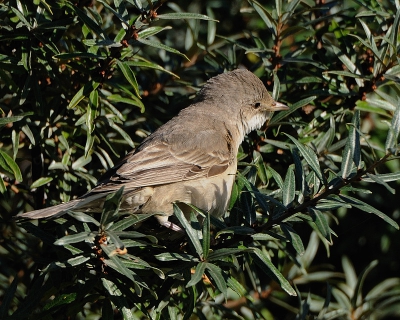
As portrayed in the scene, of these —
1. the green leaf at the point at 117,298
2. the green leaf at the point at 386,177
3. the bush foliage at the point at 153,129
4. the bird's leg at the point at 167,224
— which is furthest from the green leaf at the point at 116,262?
the bird's leg at the point at 167,224

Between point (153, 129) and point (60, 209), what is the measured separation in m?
1.29

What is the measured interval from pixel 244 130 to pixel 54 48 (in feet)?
6.25

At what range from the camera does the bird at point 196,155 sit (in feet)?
14.2

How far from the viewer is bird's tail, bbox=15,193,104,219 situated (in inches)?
141

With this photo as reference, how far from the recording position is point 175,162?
4.77 meters

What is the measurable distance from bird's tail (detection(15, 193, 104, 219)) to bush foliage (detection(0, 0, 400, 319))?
0.41 ft

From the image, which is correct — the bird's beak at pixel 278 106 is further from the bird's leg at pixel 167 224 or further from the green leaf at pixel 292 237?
the green leaf at pixel 292 237

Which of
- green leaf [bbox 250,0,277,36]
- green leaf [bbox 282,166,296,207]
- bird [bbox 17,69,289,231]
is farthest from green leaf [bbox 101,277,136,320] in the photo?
green leaf [bbox 250,0,277,36]

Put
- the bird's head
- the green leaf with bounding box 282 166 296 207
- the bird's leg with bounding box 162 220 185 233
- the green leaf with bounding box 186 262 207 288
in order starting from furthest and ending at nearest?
the bird's head → the bird's leg with bounding box 162 220 185 233 → the green leaf with bounding box 282 166 296 207 → the green leaf with bounding box 186 262 207 288

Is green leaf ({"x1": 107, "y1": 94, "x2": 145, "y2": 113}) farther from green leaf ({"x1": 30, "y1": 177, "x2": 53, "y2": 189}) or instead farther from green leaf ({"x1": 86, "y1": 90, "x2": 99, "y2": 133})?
green leaf ({"x1": 30, "y1": 177, "x2": 53, "y2": 189})

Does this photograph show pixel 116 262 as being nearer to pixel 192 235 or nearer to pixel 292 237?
pixel 192 235

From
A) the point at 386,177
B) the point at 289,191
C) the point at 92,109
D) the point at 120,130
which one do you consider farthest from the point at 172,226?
the point at 386,177

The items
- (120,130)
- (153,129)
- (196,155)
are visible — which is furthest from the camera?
(196,155)

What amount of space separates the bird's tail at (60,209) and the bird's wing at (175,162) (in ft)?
0.72
